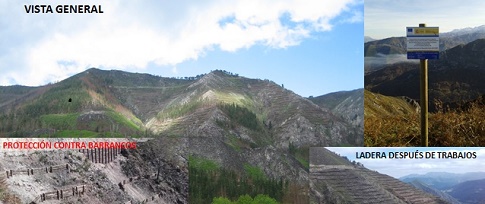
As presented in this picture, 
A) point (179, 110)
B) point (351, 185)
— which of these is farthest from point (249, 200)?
point (179, 110)

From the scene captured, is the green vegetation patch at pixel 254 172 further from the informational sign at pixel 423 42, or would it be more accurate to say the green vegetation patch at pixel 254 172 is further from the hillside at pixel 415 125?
the informational sign at pixel 423 42

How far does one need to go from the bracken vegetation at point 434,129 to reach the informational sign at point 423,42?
1289 mm

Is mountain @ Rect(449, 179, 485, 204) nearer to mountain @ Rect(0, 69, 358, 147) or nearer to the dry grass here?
the dry grass

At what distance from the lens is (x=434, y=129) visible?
42.8 feet

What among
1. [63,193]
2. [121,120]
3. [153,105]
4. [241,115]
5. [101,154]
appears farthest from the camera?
[153,105]

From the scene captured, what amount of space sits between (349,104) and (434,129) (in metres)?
1.61

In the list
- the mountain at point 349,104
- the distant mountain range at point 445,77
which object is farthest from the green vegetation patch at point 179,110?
the distant mountain range at point 445,77

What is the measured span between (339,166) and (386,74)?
7.02ft

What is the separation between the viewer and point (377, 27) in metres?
13.4

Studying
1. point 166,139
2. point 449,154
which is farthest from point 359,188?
point 166,139

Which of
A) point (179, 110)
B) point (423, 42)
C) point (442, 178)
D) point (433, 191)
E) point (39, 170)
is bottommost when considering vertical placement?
point (433, 191)

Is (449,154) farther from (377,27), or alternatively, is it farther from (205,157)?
(205,157)

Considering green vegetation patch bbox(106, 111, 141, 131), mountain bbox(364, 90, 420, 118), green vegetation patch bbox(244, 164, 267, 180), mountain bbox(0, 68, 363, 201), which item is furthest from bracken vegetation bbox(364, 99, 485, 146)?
green vegetation patch bbox(106, 111, 141, 131)

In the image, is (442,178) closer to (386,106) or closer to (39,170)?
(386,106)
